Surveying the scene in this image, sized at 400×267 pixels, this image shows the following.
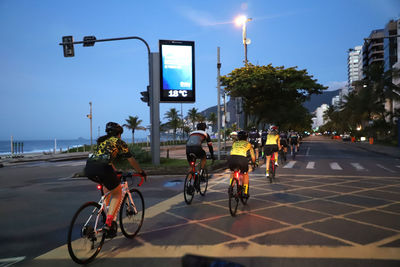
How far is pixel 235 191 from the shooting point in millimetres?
6691

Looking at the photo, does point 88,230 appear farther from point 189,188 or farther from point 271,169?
point 271,169

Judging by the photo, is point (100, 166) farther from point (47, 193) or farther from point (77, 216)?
point (47, 193)

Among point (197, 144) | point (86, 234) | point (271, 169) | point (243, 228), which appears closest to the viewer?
point (86, 234)

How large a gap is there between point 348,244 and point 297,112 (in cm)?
3857

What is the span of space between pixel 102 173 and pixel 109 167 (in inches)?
5.2

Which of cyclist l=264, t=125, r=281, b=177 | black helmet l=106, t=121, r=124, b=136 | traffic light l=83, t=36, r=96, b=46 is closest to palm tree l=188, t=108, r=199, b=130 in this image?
traffic light l=83, t=36, r=96, b=46

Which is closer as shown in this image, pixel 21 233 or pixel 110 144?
pixel 110 144

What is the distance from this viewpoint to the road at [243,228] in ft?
13.9

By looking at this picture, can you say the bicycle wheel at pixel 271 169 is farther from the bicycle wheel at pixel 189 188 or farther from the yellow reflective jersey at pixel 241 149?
the yellow reflective jersey at pixel 241 149

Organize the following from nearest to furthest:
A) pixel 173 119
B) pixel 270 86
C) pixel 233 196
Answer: pixel 233 196
pixel 270 86
pixel 173 119

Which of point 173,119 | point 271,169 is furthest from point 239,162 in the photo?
point 173,119

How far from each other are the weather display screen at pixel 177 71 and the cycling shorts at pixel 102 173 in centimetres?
1252

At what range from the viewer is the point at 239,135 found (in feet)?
23.4

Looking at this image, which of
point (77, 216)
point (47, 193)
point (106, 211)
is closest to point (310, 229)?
point (106, 211)
